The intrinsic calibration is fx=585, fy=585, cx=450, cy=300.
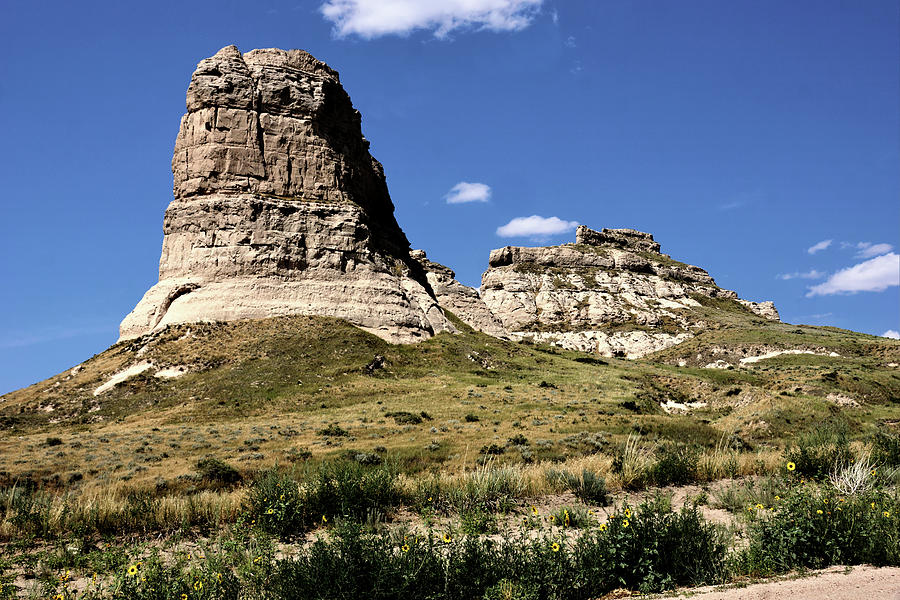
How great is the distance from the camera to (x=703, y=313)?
99.4 m

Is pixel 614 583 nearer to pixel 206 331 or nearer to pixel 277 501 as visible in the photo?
pixel 277 501

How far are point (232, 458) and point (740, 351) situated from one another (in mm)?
68324

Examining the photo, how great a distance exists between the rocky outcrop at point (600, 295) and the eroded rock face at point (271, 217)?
3772 centimetres

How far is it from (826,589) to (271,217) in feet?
172

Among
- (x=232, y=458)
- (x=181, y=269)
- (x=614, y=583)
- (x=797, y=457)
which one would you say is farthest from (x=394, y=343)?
(x=614, y=583)

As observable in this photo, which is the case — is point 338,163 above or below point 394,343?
above

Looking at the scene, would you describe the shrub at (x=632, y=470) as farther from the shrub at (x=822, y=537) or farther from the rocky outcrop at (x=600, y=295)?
the rocky outcrop at (x=600, y=295)

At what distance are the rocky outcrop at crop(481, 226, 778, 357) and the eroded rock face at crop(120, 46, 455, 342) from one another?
3772 cm

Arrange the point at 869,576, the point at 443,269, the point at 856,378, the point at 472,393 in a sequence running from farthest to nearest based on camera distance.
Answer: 1. the point at 443,269
2. the point at 856,378
3. the point at 472,393
4. the point at 869,576

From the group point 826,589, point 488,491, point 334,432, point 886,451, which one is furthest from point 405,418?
point 826,589

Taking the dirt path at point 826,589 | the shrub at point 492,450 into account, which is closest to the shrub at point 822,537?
the dirt path at point 826,589

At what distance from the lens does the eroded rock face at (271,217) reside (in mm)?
51688

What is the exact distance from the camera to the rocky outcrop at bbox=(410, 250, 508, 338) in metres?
70.9

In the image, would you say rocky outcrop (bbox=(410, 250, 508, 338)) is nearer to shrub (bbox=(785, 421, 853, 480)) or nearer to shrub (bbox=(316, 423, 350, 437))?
shrub (bbox=(316, 423, 350, 437))
